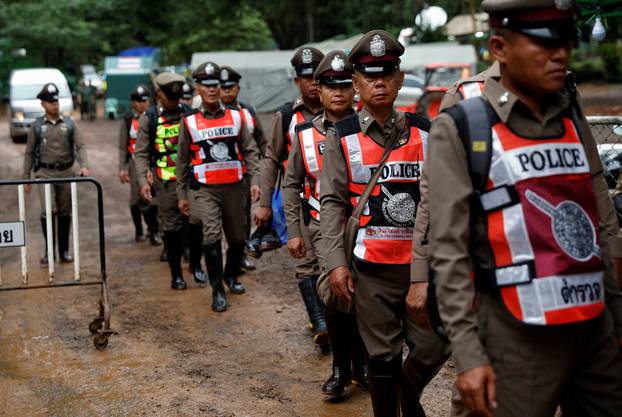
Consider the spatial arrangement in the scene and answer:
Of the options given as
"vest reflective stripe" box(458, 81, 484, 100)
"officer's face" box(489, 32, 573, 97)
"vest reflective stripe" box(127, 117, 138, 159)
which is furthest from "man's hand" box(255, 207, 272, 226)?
"vest reflective stripe" box(127, 117, 138, 159)

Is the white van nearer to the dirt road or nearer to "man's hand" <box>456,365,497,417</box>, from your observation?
the dirt road

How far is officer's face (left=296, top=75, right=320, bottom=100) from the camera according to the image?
6664 mm

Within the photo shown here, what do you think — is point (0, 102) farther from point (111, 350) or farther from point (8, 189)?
point (111, 350)

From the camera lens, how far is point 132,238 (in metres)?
12.2

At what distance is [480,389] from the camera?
110 inches

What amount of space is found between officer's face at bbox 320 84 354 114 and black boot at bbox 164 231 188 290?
3624 millimetres

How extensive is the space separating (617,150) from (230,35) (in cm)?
3758

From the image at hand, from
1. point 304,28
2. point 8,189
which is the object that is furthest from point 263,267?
point 304,28

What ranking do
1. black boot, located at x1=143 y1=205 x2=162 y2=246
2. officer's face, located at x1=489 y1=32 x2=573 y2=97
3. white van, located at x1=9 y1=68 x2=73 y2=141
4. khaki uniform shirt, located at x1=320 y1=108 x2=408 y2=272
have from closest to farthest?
officer's face, located at x1=489 y1=32 x2=573 y2=97 → khaki uniform shirt, located at x1=320 y1=108 x2=408 y2=272 → black boot, located at x1=143 y1=205 x2=162 y2=246 → white van, located at x1=9 y1=68 x2=73 y2=141

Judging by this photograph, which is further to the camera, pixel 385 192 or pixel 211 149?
pixel 211 149

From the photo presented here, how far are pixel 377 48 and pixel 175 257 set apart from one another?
194 inches

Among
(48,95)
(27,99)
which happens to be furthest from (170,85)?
(27,99)

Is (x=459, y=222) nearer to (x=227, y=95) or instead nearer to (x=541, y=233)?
(x=541, y=233)

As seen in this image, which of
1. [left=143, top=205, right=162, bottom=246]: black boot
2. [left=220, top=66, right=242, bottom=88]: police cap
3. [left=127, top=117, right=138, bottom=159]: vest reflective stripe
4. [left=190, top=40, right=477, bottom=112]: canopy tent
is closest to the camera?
[left=220, top=66, right=242, bottom=88]: police cap
